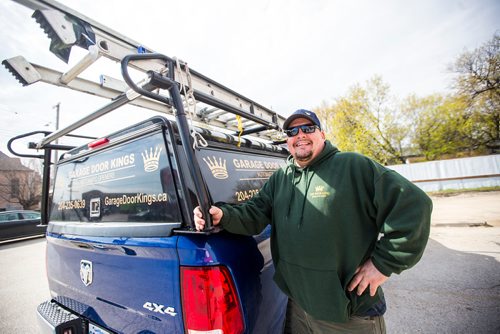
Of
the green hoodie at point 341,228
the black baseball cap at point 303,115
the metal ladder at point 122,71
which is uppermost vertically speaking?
the metal ladder at point 122,71

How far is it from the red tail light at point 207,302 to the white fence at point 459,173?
64.0ft

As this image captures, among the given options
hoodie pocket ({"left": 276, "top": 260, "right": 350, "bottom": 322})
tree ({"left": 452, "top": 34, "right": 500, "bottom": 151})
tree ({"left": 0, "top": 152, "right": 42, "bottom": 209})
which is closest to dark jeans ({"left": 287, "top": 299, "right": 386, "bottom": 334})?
hoodie pocket ({"left": 276, "top": 260, "right": 350, "bottom": 322})

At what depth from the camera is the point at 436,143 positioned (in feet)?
73.0

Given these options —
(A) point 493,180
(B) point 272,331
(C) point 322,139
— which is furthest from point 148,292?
(A) point 493,180

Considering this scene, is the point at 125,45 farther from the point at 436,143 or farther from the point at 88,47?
the point at 436,143

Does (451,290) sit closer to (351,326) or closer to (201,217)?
(351,326)

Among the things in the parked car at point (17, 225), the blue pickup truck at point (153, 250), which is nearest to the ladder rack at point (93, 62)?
the blue pickup truck at point (153, 250)

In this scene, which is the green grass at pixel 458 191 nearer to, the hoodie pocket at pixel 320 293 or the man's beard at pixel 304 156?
the man's beard at pixel 304 156

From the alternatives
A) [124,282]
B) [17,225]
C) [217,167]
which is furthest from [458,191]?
[17,225]

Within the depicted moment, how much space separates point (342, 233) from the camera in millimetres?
1333

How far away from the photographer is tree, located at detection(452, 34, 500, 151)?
1781cm

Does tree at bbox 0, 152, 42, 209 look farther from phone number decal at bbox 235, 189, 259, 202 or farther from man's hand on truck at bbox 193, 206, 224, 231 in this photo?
man's hand on truck at bbox 193, 206, 224, 231

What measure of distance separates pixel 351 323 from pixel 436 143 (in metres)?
27.7

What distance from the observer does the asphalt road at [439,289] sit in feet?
8.20
